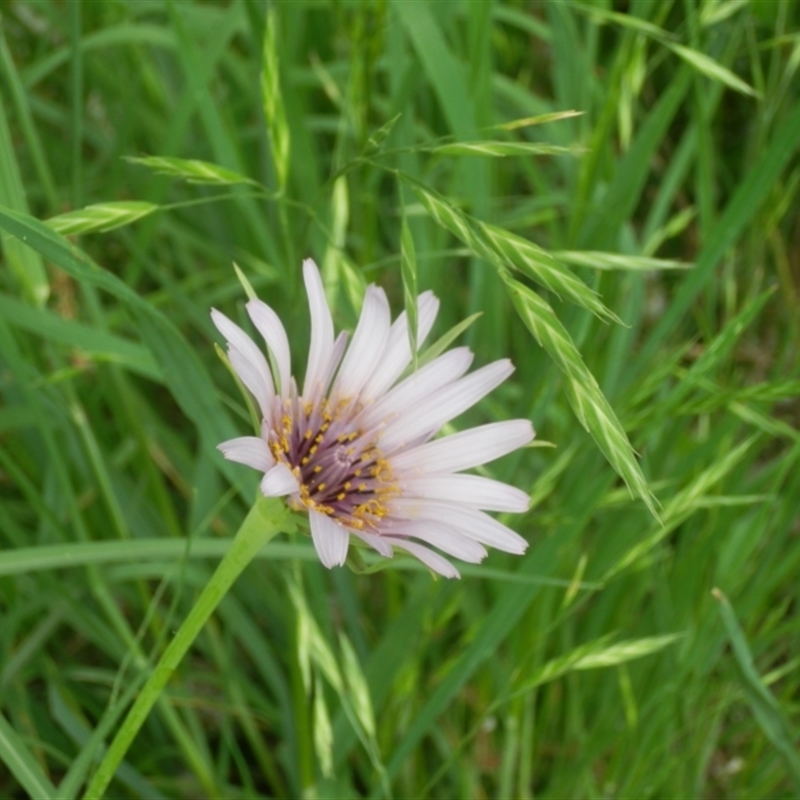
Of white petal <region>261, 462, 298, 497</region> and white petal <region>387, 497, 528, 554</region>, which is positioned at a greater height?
white petal <region>261, 462, 298, 497</region>

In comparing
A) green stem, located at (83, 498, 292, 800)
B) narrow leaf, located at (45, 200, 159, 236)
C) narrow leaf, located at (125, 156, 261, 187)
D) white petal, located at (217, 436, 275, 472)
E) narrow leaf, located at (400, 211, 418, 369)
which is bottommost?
green stem, located at (83, 498, 292, 800)

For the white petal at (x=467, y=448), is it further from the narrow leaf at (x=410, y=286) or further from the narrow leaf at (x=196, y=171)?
the narrow leaf at (x=196, y=171)

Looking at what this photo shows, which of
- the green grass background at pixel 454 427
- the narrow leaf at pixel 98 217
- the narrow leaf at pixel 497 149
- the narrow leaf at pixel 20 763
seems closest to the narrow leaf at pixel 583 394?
the green grass background at pixel 454 427

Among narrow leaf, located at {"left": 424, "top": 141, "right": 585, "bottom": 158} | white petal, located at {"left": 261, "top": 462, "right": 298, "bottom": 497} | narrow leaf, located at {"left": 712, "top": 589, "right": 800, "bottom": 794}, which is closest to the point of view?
white petal, located at {"left": 261, "top": 462, "right": 298, "bottom": 497}

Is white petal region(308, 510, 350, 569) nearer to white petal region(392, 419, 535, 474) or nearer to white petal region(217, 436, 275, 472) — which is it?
white petal region(217, 436, 275, 472)

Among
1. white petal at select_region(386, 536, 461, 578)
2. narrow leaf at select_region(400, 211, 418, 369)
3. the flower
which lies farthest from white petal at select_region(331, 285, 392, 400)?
white petal at select_region(386, 536, 461, 578)

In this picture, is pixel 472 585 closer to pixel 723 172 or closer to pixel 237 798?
pixel 237 798

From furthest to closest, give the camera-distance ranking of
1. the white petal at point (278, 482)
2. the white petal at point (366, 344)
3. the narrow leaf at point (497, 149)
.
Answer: the white petal at point (366, 344)
the narrow leaf at point (497, 149)
the white petal at point (278, 482)
